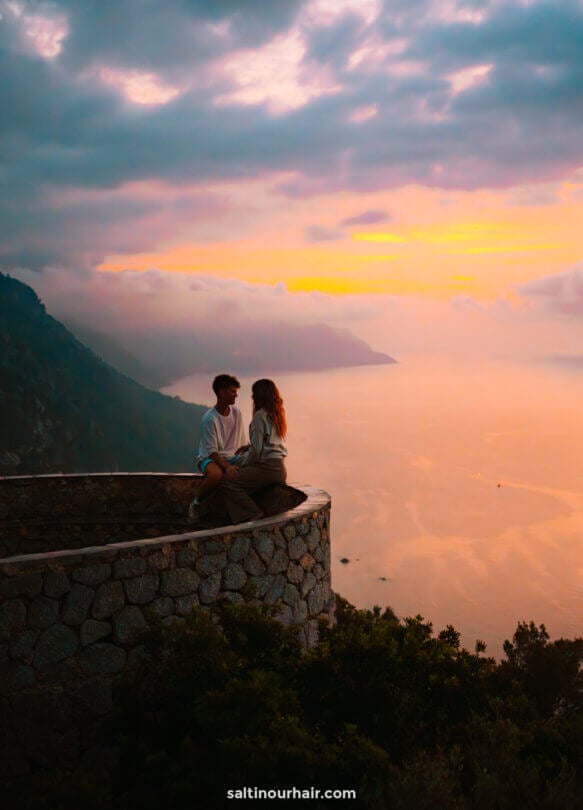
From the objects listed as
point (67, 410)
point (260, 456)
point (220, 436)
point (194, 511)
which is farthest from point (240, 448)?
point (67, 410)

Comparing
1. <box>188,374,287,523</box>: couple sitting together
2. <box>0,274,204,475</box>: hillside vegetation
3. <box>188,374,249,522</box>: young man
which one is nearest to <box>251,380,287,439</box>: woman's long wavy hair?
<box>188,374,287,523</box>: couple sitting together

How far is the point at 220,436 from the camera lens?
27.2ft

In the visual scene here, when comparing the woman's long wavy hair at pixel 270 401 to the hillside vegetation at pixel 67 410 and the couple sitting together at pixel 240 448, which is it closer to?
the couple sitting together at pixel 240 448

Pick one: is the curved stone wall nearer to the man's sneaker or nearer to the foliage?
the foliage

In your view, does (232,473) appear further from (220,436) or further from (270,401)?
(270,401)

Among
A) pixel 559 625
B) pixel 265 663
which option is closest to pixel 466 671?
pixel 265 663

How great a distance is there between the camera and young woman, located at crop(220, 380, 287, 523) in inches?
303

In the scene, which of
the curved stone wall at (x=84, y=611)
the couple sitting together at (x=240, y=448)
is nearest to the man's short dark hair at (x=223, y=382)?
the couple sitting together at (x=240, y=448)

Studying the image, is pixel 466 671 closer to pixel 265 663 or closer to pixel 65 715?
pixel 265 663

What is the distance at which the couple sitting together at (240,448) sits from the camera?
7738 millimetres

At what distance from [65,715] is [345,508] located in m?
131

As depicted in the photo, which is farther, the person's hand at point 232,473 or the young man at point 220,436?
the young man at point 220,436

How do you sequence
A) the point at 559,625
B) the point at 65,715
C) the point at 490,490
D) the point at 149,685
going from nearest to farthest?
the point at 149,685 < the point at 65,715 < the point at 559,625 < the point at 490,490

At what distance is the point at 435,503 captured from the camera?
138m
